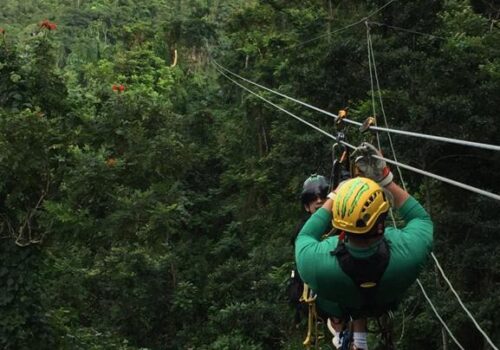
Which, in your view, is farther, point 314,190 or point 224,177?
point 224,177

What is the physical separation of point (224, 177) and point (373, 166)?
1230 cm

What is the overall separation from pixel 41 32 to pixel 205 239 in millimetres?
7044

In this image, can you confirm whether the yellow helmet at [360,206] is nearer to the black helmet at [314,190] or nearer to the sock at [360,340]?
the sock at [360,340]

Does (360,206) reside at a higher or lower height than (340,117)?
lower

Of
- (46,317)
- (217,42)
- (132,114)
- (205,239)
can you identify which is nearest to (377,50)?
(132,114)

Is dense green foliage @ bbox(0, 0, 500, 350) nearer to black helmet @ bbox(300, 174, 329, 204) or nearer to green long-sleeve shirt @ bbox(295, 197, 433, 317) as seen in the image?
black helmet @ bbox(300, 174, 329, 204)

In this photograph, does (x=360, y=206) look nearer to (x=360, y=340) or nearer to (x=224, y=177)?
(x=360, y=340)

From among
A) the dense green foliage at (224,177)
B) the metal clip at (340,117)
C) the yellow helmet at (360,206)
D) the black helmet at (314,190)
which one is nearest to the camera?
the yellow helmet at (360,206)

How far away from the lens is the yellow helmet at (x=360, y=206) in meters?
1.69

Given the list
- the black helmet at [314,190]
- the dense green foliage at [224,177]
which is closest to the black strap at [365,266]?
the black helmet at [314,190]

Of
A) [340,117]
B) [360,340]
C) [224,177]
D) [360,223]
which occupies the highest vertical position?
[340,117]

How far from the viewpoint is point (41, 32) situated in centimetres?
665

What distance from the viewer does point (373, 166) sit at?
1.94 metres

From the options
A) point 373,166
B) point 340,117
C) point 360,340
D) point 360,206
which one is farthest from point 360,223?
point 340,117
